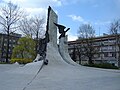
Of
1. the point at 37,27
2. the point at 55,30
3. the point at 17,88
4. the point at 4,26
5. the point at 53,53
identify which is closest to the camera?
the point at 17,88

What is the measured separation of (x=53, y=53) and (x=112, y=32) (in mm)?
28996

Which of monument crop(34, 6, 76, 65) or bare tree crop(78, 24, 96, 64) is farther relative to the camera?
bare tree crop(78, 24, 96, 64)

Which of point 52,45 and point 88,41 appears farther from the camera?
point 88,41

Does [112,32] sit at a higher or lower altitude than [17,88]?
higher

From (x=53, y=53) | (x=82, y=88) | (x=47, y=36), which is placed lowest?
(x=82, y=88)

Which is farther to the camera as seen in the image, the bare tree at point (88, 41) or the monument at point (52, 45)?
the bare tree at point (88, 41)

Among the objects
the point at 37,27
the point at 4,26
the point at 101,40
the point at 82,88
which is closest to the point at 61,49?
the point at 82,88

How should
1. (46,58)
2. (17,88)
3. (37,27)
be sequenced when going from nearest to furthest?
(17,88) < (46,58) < (37,27)

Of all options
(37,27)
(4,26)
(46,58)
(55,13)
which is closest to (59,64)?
(46,58)

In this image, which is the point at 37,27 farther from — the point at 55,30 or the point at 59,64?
the point at 59,64

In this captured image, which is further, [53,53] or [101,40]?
[101,40]

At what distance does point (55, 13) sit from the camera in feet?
79.7

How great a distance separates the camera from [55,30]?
2372cm

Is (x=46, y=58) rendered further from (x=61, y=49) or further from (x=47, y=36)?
(x=61, y=49)
